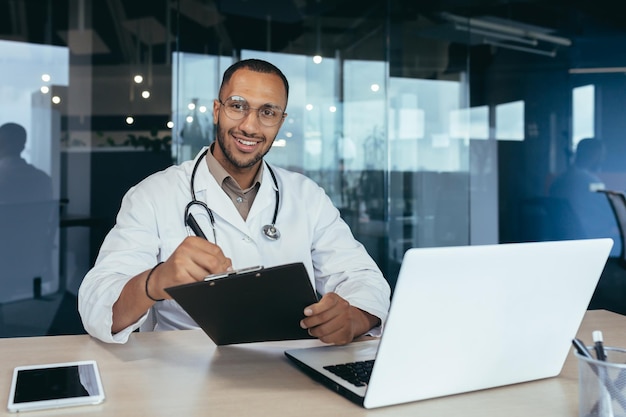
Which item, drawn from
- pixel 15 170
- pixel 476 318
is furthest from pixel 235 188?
pixel 15 170

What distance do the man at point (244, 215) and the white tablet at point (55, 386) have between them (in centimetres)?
40

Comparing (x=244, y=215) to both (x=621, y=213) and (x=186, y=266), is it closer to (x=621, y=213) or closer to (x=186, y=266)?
(x=186, y=266)

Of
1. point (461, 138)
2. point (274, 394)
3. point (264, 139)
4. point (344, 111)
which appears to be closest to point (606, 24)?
point (461, 138)

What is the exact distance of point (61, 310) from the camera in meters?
3.84

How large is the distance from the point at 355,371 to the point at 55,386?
50 centimetres

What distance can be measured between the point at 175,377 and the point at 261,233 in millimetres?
812

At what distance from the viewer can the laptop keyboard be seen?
1.04 meters

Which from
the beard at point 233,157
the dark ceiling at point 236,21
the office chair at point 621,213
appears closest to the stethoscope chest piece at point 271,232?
the beard at point 233,157

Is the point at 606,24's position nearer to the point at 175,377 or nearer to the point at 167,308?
the point at 167,308

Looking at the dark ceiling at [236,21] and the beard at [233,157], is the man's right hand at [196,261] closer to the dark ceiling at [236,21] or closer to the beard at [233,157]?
the beard at [233,157]

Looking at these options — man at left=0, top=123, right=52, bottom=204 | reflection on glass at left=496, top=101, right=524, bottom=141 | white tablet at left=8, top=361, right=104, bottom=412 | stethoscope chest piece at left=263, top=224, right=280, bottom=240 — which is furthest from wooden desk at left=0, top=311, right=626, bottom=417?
reflection on glass at left=496, top=101, right=524, bottom=141

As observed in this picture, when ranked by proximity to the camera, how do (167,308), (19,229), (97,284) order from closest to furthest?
(97,284), (167,308), (19,229)

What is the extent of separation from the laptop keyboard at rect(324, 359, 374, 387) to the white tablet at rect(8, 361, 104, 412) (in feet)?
1.29

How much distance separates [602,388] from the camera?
85 centimetres
